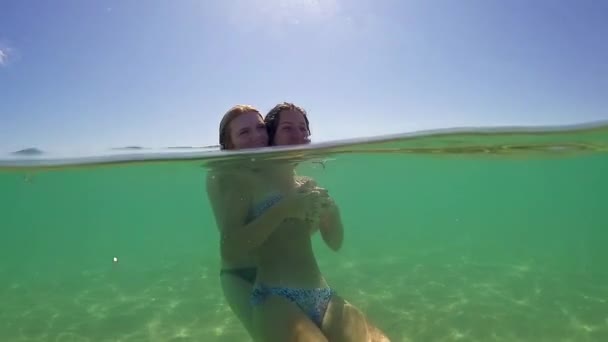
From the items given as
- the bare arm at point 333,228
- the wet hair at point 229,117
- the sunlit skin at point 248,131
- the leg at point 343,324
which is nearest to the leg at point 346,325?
the leg at point 343,324

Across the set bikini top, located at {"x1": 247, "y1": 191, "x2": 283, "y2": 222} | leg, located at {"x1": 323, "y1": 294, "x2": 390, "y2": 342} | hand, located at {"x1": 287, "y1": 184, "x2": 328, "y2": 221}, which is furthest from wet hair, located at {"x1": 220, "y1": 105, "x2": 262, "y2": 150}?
leg, located at {"x1": 323, "y1": 294, "x2": 390, "y2": 342}

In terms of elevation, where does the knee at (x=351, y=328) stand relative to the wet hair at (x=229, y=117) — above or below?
below

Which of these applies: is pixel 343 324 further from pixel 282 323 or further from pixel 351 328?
pixel 282 323

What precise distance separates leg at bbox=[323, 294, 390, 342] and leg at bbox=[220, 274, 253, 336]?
89cm

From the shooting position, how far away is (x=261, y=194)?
4.97 metres

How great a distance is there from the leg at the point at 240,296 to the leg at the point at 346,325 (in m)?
0.89

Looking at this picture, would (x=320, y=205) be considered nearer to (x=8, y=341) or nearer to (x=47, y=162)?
(x=8, y=341)

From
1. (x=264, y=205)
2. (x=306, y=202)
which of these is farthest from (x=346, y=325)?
(x=264, y=205)

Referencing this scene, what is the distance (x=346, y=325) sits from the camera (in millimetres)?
4375

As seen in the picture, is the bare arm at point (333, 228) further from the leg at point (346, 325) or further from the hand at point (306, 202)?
the leg at point (346, 325)

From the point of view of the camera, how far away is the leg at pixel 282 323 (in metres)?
3.86

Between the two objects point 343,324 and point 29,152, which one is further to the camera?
point 29,152

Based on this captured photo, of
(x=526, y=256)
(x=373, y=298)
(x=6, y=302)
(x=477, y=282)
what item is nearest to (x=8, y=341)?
(x=6, y=302)

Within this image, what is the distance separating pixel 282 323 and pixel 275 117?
101 inches
